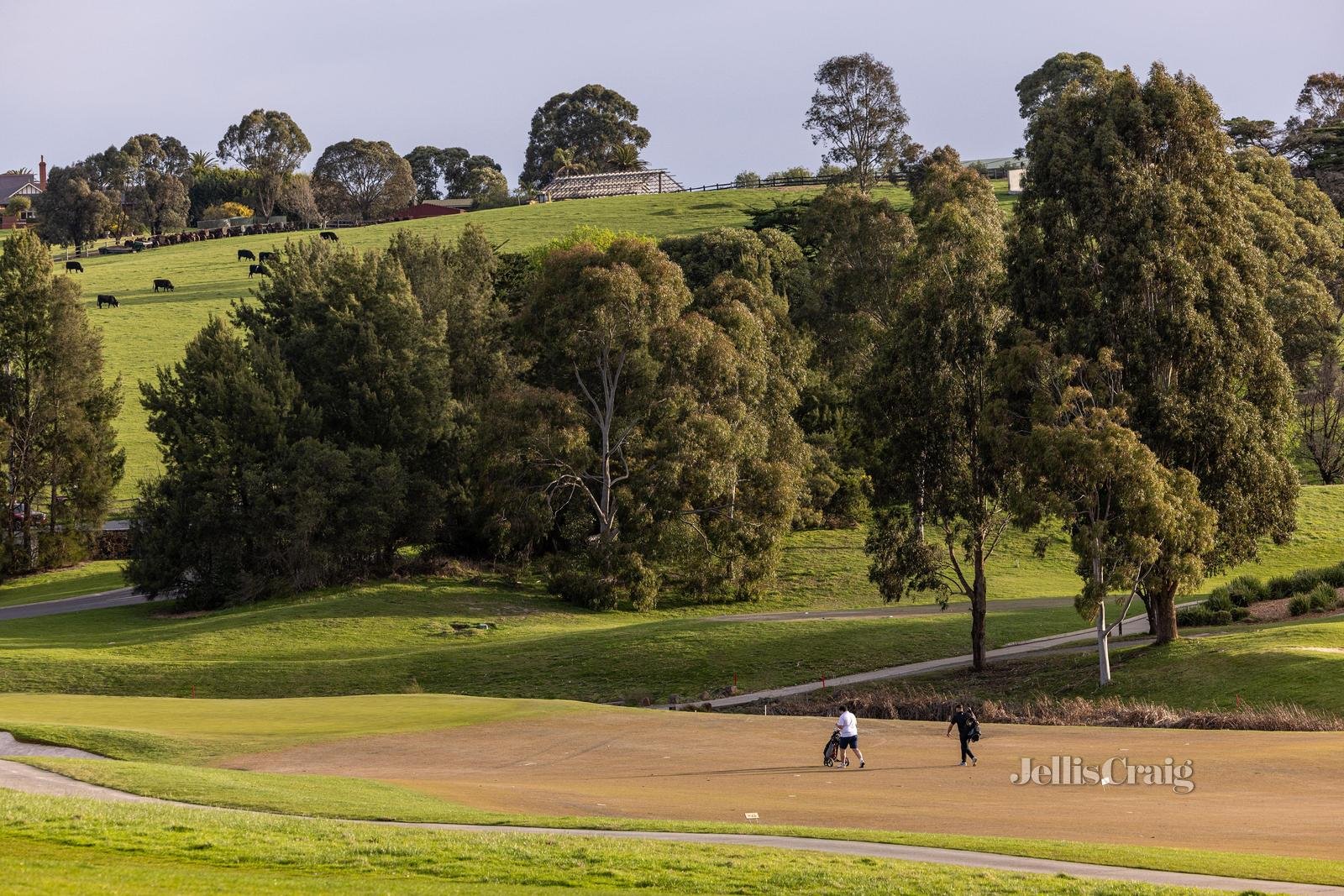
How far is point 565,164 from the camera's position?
563ft

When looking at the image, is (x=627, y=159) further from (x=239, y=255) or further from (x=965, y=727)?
(x=965, y=727)

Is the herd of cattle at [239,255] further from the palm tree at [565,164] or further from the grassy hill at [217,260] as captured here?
the palm tree at [565,164]

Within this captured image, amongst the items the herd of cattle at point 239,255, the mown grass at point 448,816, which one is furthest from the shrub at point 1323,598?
the herd of cattle at point 239,255

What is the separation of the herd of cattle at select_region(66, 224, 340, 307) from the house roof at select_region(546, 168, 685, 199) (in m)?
32.4

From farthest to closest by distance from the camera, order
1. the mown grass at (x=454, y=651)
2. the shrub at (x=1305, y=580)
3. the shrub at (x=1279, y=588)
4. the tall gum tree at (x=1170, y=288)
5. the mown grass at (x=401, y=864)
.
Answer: the shrub at (x=1279, y=588), the shrub at (x=1305, y=580), the mown grass at (x=454, y=651), the tall gum tree at (x=1170, y=288), the mown grass at (x=401, y=864)

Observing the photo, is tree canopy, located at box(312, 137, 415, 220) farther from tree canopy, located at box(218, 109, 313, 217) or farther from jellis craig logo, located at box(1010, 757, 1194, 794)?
jellis craig logo, located at box(1010, 757, 1194, 794)

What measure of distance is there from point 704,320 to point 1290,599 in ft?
83.9

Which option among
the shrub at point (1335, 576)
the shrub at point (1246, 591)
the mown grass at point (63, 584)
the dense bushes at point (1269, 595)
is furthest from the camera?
the mown grass at point (63, 584)

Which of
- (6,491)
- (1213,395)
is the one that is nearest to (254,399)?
(6,491)

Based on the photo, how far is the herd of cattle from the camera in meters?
115

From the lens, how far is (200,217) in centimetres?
18225

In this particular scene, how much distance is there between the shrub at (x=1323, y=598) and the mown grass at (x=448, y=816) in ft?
98.8

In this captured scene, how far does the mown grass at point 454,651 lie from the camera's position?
42969 mm

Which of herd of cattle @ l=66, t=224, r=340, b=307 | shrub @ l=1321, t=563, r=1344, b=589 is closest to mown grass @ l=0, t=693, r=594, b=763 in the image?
shrub @ l=1321, t=563, r=1344, b=589
